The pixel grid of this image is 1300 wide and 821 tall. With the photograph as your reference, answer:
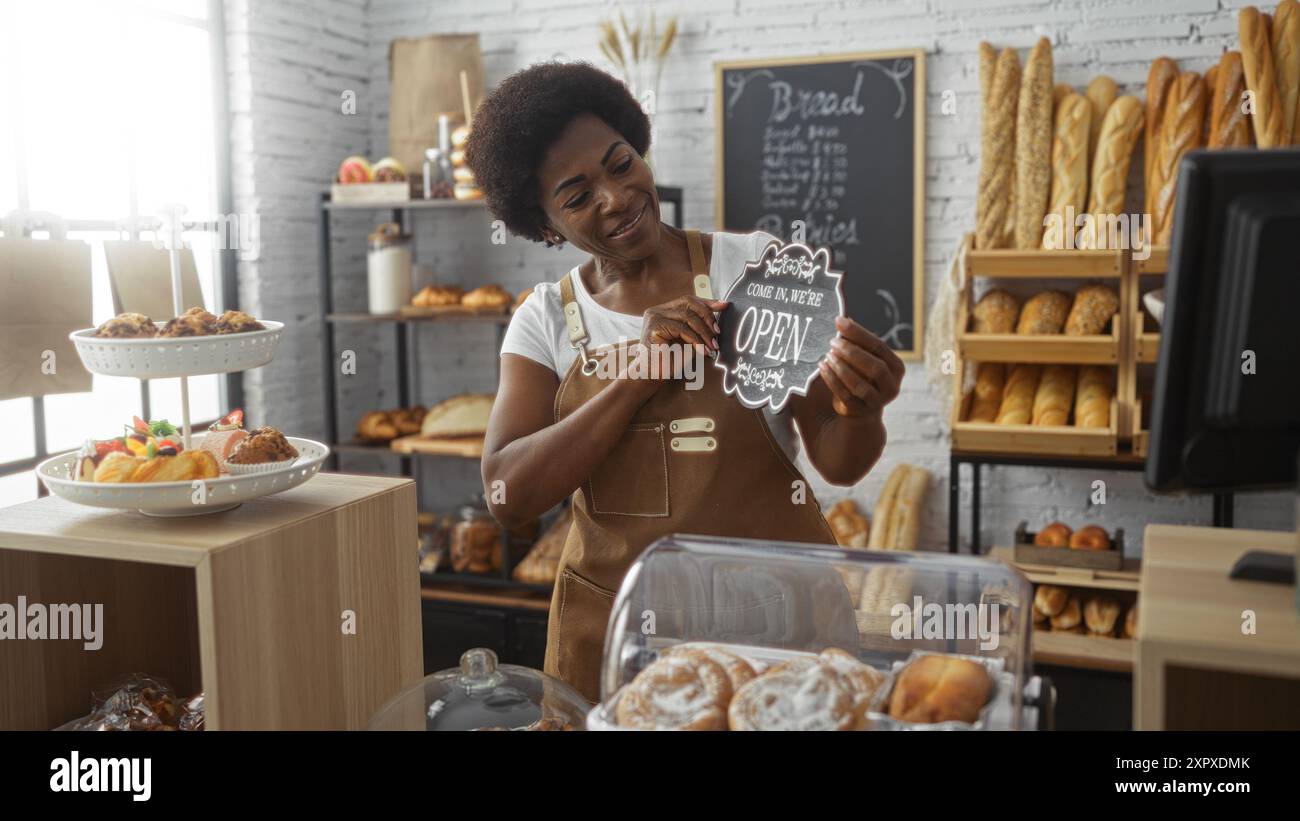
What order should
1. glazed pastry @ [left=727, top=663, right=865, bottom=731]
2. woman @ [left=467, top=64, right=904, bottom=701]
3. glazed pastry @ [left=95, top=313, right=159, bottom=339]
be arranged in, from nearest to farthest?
glazed pastry @ [left=727, top=663, right=865, bottom=731], glazed pastry @ [left=95, top=313, right=159, bottom=339], woman @ [left=467, top=64, right=904, bottom=701]

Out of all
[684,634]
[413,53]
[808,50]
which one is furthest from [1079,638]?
[413,53]

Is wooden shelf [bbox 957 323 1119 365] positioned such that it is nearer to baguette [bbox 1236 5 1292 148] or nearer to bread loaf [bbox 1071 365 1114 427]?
bread loaf [bbox 1071 365 1114 427]

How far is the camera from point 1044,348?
3568 millimetres

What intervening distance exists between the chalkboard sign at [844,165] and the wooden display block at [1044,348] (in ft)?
1.59

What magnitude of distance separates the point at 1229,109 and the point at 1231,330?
282 cm

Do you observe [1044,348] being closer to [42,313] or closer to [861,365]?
[861,365]

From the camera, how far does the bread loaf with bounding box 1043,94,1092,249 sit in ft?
11.8

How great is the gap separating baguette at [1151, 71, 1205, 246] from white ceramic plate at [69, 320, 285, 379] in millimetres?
2986

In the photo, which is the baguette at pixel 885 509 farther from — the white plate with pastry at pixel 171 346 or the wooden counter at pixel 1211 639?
the white plate with pastry at pixel 171 346

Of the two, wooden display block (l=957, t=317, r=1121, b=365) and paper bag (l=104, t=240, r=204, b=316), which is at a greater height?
paper bag (l=104, t=240, r=204, b=316)

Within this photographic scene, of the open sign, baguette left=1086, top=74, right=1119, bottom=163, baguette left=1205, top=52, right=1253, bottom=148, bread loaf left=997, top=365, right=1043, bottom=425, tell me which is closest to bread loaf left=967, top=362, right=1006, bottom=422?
bread loaf left=997, top=365, right=1043, bottom=425

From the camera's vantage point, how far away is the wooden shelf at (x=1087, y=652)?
3.50 m

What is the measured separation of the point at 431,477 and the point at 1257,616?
415 cm
